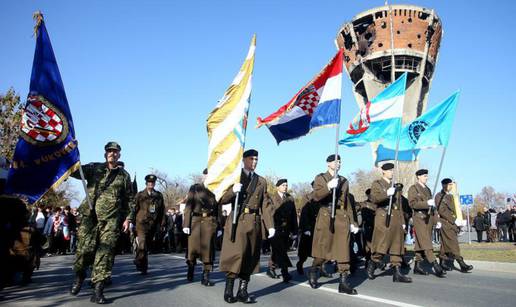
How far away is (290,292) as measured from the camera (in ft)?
23.7

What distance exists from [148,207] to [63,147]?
4.08 meters

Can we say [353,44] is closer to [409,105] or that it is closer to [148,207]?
[409,105]

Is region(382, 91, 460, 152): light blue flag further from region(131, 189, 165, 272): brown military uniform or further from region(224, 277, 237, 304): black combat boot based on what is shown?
region(224, 277, 237, 304): black combat boot

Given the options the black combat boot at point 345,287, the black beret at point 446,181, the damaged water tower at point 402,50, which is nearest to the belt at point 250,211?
the black combat boot at point 345,287

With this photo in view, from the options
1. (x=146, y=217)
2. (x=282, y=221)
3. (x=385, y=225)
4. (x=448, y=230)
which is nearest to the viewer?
(x=385, y=225)

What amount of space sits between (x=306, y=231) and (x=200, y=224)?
310cm

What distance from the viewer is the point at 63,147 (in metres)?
6.75

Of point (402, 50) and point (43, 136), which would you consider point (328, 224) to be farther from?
point (402, 50)

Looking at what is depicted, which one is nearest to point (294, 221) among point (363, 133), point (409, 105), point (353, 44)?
point (363, 133)

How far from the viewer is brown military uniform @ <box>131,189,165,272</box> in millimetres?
10086

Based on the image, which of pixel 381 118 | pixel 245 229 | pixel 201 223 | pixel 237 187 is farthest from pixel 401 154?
pixel 237 187

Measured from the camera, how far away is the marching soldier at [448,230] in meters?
9.92

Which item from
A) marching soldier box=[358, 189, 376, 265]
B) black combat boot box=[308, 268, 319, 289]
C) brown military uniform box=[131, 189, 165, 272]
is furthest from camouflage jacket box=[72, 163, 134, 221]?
marching soldier box=[358, 189, 376, 265]

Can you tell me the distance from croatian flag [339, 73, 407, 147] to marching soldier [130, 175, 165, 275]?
487cm
